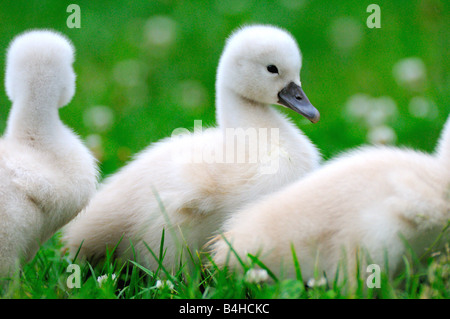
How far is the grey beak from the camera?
313 cm

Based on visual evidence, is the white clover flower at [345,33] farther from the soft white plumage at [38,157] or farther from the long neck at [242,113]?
the soft white plumage at [38,157]

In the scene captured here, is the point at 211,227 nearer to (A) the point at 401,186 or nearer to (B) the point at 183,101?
(A) the point at 401,186

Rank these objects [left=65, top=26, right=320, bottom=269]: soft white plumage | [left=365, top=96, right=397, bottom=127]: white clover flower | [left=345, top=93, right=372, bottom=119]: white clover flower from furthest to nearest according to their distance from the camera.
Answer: [left=345, top=93, right=372, bottom=119]: white clover flower
[left=365, top=96, right=397, bottom=127]: white clover flower
[left=65, top=26, right=320, bottom=269]: soft white plumage

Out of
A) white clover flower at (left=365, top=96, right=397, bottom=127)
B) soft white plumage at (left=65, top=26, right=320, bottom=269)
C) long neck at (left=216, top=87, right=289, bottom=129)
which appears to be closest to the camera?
soft white plumage at (left=65, top=26, right=320, bottom=269)

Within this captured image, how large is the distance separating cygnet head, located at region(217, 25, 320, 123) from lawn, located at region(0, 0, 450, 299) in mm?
1236

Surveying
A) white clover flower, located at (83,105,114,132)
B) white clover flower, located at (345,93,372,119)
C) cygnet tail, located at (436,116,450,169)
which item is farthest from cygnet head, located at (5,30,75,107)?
white clover flower, located at (345,93,372,119)

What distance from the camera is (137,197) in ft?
9.84

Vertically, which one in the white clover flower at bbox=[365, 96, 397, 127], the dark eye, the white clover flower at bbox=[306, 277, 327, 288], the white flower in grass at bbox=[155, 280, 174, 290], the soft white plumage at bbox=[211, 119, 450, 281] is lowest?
the white flower in grass at bbox=[155, 280, 174, 290]

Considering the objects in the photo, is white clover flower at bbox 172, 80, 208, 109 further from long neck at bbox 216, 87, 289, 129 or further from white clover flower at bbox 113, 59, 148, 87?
long neck at bbox 216, 87, 289, 129

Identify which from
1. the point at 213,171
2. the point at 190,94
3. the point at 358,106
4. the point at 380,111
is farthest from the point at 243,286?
the point at 190,94

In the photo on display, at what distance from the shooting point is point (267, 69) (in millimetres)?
3156

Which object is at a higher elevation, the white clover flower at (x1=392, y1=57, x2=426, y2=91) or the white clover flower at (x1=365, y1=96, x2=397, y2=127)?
the white clover flower at (x1=392, y1=57, x2=426, y2=91)

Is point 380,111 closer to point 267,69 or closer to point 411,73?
point 411,73

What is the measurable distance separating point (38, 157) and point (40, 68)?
344 millimetres
